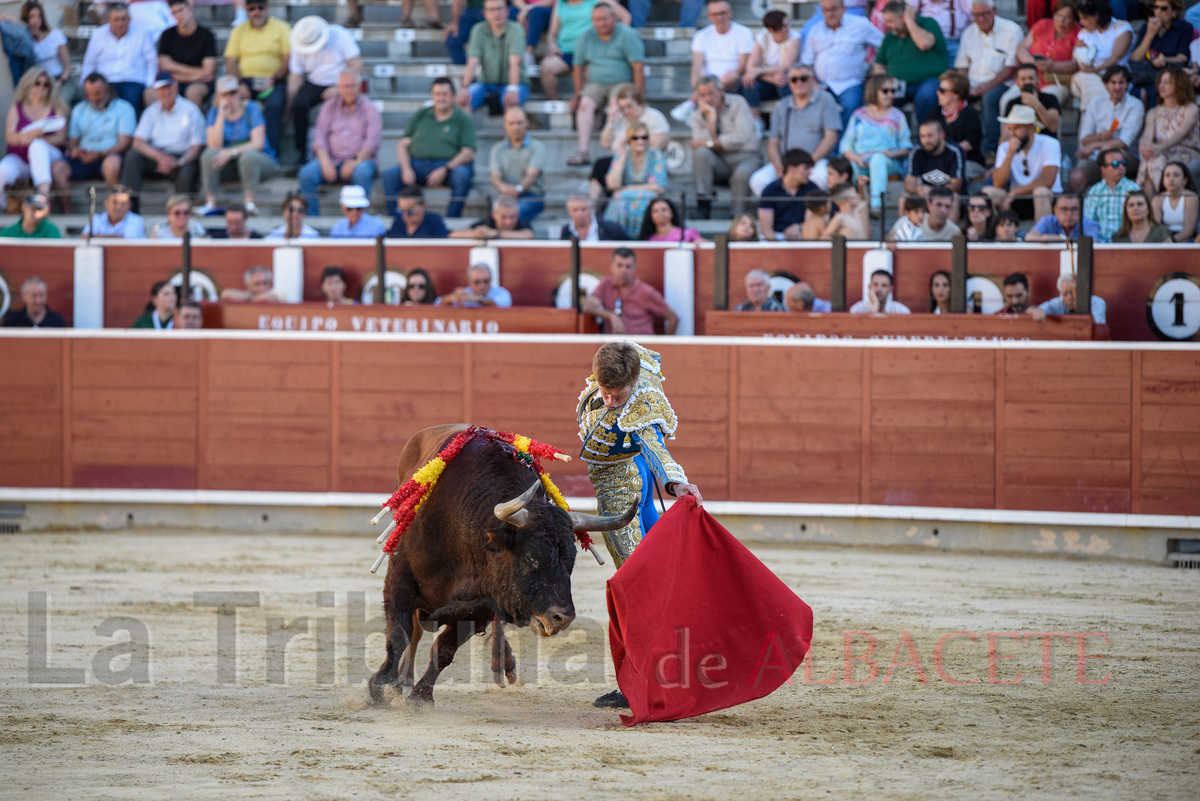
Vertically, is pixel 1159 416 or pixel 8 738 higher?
pixel 1159 416

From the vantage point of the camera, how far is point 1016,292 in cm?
795

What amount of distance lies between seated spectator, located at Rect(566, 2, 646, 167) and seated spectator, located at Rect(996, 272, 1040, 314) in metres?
3.50

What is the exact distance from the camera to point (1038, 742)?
147 inches

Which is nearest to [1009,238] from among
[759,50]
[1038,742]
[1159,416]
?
[1159,416]

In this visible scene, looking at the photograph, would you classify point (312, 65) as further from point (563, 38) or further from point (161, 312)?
point (161, 312)

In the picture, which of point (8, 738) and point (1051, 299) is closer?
point (8, 738)

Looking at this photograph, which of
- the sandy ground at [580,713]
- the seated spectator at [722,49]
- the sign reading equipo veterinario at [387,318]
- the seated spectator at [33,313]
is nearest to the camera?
the sandy ground at [580,713]

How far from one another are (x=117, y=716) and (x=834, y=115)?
6882mm

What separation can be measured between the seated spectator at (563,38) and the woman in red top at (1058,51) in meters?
3.18

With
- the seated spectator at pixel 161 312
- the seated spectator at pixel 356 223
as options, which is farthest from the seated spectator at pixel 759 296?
the seated spectator at pixel 161 312

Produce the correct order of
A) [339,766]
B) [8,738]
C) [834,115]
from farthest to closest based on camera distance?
[834,115] → [8,738] → [339,766]

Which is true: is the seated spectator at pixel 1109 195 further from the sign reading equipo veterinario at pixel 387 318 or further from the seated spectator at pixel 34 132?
the seated spectator at pixel 34 132

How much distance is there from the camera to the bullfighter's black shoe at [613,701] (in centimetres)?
423

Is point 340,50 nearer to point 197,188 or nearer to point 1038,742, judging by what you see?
point 197,188
